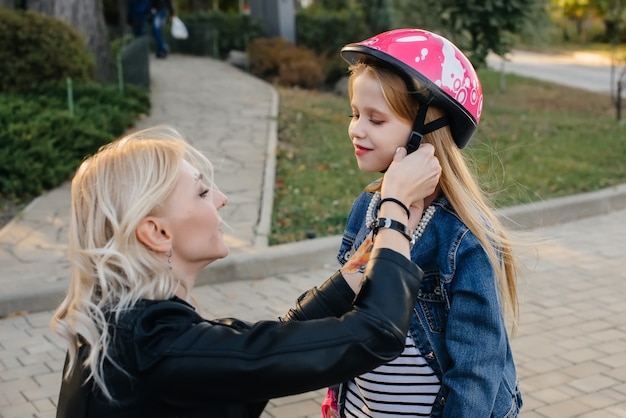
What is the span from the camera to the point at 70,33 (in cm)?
1157

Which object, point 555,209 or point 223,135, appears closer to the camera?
point 555,209

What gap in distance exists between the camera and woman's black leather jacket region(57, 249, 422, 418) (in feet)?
5.60

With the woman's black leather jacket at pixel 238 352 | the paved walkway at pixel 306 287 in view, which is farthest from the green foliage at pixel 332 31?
the woman's black leather jacket at pixel 238 352

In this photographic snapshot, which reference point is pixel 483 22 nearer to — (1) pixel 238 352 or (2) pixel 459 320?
(2) pixel 459 320

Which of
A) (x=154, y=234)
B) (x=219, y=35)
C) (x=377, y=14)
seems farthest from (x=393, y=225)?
(x=219, y=35)

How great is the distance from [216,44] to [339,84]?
515 cm

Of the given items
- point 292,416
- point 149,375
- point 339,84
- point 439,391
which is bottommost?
point 339,84

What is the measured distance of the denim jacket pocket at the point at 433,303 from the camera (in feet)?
7.70

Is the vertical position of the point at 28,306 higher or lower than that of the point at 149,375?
lower

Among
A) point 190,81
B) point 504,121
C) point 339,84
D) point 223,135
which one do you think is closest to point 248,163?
point 223,135

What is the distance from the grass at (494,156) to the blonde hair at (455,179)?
300cm

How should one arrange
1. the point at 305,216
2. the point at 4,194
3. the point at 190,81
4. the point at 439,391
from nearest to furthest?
the point at 439,391 → the point at 305,216 → the point at 4,194 → the point at 190,81

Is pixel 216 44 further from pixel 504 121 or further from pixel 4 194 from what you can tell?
pixel 4 194

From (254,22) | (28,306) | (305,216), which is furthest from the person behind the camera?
(254,22)
